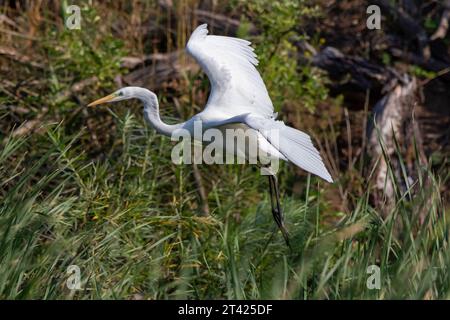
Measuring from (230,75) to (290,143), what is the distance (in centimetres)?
133

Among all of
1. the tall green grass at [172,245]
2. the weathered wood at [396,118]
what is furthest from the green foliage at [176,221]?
the weathered wood at [396,118]

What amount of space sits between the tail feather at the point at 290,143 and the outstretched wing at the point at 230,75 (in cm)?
94

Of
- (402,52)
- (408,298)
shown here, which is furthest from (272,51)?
(408,298)

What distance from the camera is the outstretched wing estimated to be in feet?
16.9

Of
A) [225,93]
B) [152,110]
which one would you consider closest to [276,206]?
[225,93]

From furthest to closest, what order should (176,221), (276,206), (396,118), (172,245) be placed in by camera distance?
(396,118)
(276,206)
(176,221)
(172,245)

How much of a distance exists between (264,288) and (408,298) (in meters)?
0.58

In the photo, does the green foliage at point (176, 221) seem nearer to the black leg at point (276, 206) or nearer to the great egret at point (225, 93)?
the black leg at point (276, 206)

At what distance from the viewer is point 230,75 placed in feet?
17.2

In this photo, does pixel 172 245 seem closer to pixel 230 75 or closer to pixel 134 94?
pixel 134 94

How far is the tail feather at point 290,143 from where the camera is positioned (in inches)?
151

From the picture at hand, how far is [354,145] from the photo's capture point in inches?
292

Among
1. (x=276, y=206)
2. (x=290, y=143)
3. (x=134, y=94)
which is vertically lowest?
(x=276, y=206)

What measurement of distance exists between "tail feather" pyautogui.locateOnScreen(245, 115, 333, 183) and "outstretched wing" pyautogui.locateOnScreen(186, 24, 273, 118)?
3.07 feet
